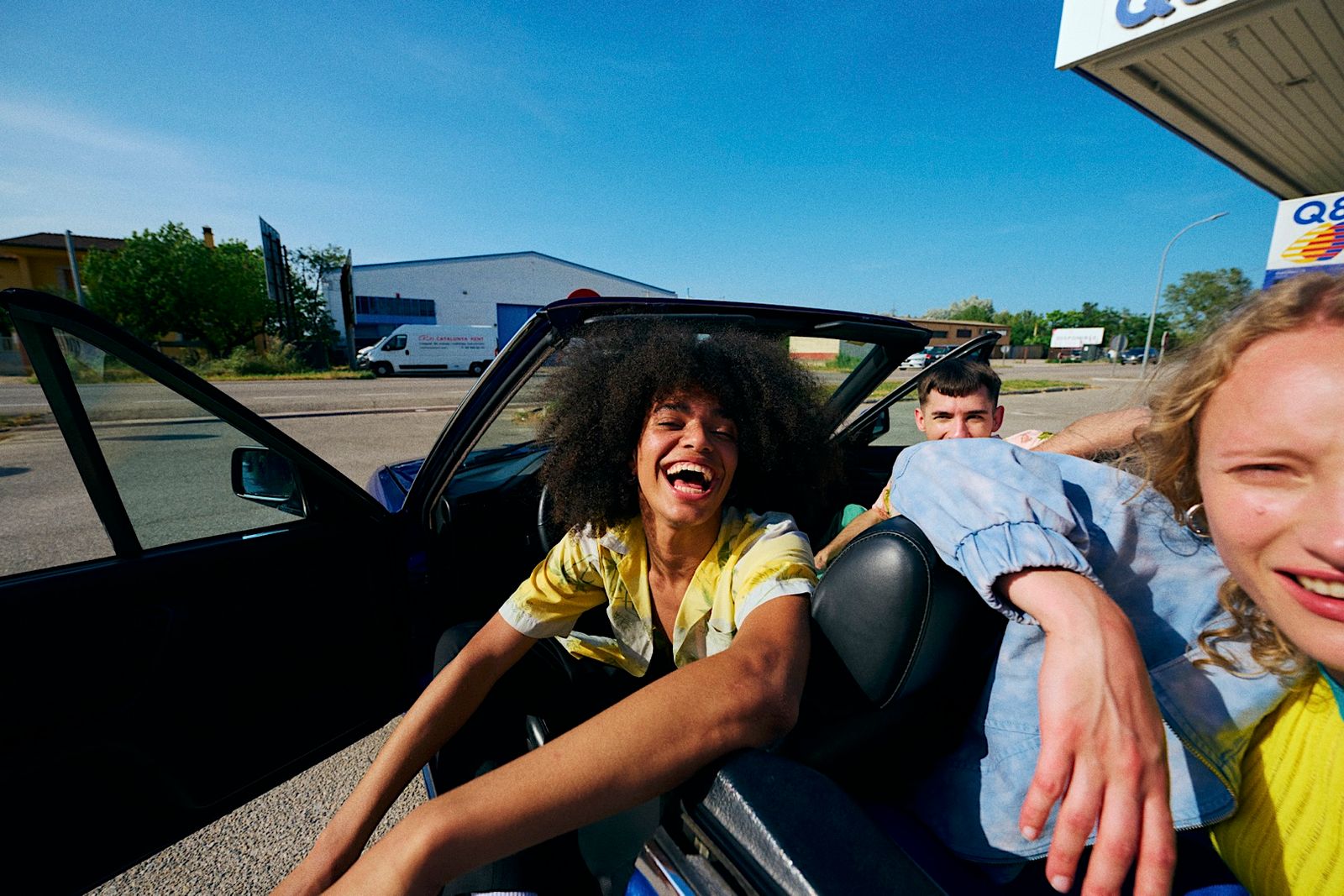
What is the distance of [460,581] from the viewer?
231 cm

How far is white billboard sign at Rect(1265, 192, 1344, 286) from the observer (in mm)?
8633

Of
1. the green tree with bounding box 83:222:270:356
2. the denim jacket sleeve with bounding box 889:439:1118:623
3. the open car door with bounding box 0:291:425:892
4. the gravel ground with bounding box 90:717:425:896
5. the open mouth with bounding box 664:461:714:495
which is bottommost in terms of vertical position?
the gravel ground with bounding box 90:717:425:896

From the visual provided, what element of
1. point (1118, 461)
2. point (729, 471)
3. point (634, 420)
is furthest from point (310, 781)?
point (1118, 461)

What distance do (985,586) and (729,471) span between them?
69 centimetres

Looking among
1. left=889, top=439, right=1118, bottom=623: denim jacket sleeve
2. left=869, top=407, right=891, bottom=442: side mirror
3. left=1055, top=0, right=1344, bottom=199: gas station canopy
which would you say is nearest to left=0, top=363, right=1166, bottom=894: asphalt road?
left=889, top=439, right=1118, bottom=623: denim jacket sleeve

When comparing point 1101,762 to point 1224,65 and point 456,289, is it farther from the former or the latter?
point 456,289

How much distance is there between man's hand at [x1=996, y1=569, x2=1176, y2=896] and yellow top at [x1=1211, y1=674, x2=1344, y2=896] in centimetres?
38

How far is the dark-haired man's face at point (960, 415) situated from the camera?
2652 mm

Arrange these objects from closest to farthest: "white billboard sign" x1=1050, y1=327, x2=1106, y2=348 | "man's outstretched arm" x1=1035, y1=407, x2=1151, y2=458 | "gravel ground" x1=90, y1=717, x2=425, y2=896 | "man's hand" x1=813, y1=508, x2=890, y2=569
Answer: "man's outstretched arm" x1=1035, y1=407, x2=1151, y2=458 < "gravel ground" x1=90, y1=717, x2=425, y2=896 < "man's hand" x1=813, y1=508, x2=890, y2=569 < "white billboard sign" x1=1050, y1=327, x2=1106, y2=348

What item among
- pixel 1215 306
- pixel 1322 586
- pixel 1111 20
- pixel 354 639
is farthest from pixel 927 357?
pixel 1111 20

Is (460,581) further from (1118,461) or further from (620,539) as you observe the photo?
(1118,461)

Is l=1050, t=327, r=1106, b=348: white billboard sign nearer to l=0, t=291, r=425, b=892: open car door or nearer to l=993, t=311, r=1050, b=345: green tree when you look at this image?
l=993, t=311, r=1050, b=345: green tree

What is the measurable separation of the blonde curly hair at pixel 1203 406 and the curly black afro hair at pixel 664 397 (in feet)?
2.76

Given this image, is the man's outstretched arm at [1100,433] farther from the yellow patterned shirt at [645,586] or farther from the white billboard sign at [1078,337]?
the white billboard sign at [1078,337]
